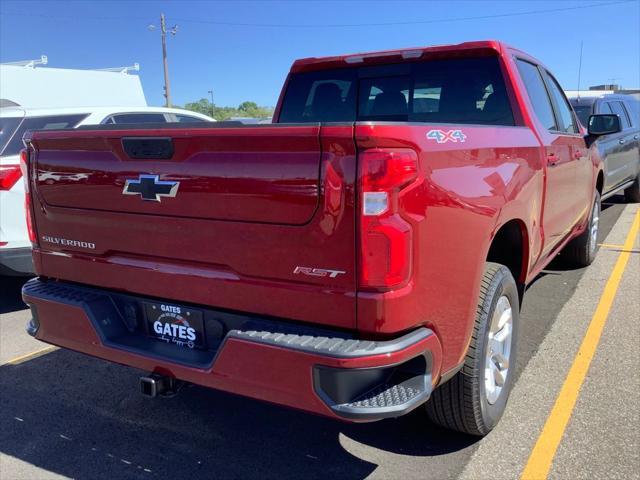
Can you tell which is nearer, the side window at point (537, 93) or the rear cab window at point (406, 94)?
the rear cab window at point (406, 94)

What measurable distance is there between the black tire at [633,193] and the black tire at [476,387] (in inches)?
355

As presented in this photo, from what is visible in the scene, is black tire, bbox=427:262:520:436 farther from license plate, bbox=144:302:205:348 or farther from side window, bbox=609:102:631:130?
side window, bbox=609:102:631:130

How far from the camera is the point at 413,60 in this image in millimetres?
4008

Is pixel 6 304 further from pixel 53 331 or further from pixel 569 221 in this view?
pixel 569 221

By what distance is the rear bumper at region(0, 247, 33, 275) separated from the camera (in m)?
5.03

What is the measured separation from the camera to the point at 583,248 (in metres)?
6.27

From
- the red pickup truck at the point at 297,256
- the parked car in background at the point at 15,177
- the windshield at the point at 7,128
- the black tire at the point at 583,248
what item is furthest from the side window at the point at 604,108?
the windshield at the point at 7,128

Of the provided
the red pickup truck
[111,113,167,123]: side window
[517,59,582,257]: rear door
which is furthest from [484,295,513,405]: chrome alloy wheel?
[111,113,167,123]: side window

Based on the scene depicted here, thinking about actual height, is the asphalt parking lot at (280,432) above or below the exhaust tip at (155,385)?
below

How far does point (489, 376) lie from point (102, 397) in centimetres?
243

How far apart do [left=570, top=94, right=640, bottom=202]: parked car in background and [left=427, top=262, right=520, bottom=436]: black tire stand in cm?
522

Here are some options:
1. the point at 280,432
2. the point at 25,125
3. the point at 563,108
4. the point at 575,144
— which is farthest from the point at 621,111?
the point at 25,125

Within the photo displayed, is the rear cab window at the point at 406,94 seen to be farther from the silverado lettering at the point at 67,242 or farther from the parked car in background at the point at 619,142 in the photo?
the parked car in background at the point at 619,142

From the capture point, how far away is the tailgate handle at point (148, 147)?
2467 mm
